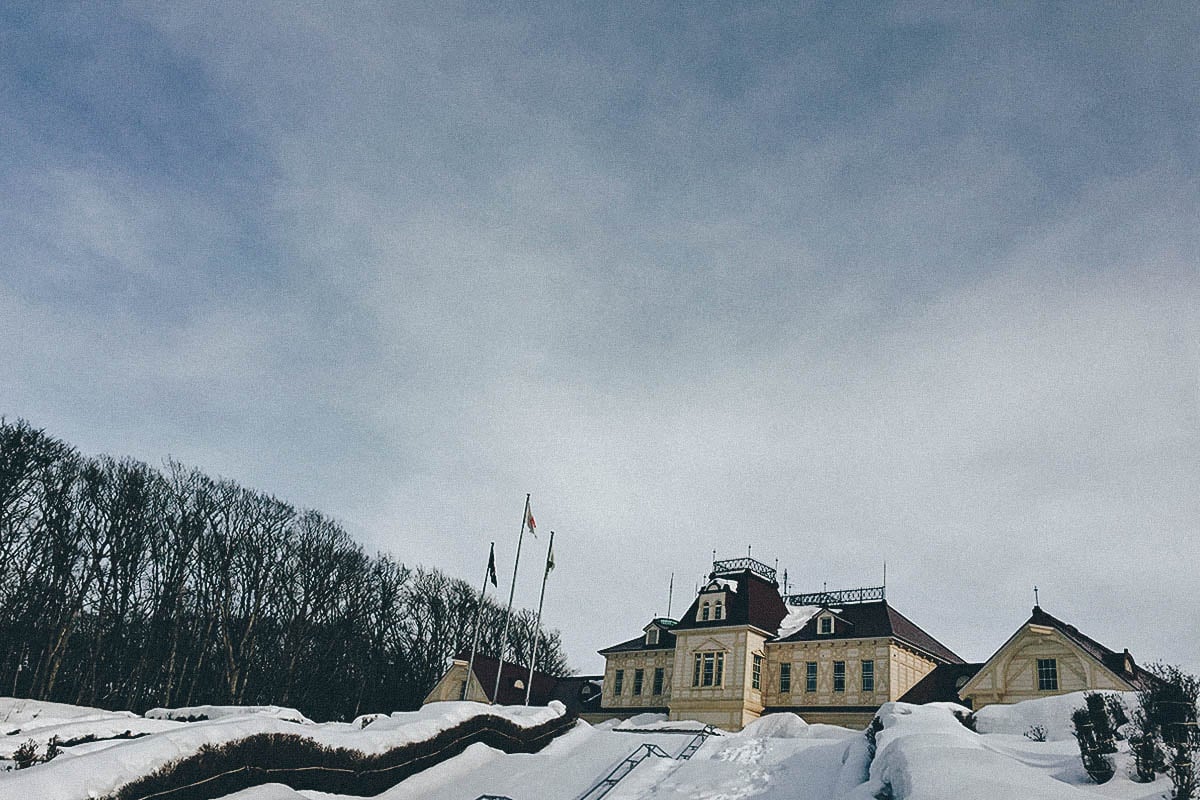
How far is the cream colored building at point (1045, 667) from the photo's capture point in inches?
1289

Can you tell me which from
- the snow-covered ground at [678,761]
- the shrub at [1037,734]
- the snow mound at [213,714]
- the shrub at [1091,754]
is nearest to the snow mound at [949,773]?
the snow-covered ground at [678,761]

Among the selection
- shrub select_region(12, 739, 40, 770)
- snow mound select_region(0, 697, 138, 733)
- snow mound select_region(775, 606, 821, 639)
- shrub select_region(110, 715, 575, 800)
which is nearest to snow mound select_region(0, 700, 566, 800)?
shrub select_region(110, 715, 575, 800)

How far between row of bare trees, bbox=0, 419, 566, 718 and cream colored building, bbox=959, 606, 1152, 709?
37.0 m

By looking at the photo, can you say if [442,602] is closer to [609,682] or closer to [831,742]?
[609,682]

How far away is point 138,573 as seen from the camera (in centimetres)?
4509

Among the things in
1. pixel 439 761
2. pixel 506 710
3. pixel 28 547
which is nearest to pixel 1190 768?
pixel 439 761

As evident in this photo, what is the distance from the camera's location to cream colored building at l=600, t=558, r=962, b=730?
4156 centimetres

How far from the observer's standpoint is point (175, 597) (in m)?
46.5

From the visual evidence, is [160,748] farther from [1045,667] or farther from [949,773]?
[1045,667]

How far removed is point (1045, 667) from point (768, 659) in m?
14.3

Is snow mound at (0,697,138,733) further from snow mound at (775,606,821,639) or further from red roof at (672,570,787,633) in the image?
snow mound at (775,606,821,639)

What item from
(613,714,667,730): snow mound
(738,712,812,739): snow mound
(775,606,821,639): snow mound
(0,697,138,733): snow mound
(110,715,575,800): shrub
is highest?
(775,606,821,639): snow mound

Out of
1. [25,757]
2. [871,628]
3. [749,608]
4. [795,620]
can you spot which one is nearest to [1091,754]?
[25,757]

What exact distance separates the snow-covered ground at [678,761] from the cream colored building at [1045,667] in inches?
311
